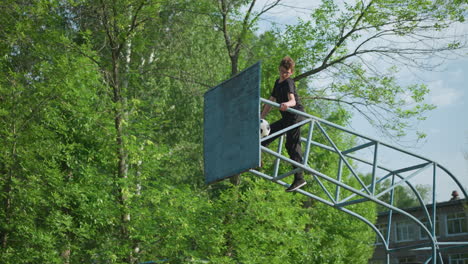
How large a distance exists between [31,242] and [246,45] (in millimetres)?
9081

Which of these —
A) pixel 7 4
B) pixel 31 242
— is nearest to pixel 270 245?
pixel 31 242

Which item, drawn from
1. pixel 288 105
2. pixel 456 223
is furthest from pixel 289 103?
pixel 456 223

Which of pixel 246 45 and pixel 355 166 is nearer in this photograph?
pixel 246 45

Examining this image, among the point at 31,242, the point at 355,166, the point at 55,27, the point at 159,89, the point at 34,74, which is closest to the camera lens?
the point at 31,242

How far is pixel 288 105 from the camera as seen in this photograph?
23.2 ft

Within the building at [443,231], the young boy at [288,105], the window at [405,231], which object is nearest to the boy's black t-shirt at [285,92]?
the young boy at [288,105]

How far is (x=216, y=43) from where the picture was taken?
29.3 m

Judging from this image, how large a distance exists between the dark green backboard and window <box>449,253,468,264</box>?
1619 inches

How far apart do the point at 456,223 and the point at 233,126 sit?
138 ft

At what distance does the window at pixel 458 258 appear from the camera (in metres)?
44.3

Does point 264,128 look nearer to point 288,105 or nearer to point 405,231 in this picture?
point 288,105

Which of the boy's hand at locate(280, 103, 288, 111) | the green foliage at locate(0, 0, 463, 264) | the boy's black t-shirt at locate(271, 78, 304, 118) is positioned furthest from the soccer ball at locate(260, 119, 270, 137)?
the green foliage at locate(0, 0, 463, 264)

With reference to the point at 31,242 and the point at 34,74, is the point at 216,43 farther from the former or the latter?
the point at 31,242

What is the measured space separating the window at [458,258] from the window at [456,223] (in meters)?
1.61
